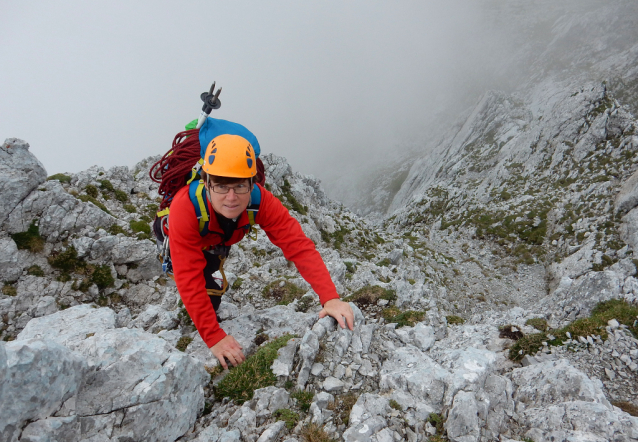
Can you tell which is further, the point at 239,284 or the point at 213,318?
the point at 239,284

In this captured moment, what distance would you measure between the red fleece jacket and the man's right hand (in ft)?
0.54

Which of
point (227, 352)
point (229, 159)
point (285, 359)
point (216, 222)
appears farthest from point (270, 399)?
point (229, 159)

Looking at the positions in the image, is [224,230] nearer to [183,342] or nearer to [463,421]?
[183,342]

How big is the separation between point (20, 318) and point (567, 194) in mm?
46684

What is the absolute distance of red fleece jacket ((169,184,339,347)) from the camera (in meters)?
5.44

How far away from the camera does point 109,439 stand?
416 cm

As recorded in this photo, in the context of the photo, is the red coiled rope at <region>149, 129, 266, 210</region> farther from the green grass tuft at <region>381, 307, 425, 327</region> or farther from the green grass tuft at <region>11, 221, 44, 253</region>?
the green grass tuft at <region>11, 221, 44, 253</region>

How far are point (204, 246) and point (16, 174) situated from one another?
14387mm

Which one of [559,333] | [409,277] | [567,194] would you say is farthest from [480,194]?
[559,333]

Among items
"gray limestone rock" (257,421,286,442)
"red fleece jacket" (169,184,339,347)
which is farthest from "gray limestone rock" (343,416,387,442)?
"red fleece jacket" (169,184,339,347)

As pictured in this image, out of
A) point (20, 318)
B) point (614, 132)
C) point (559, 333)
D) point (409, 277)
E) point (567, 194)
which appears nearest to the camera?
point (559, 333)

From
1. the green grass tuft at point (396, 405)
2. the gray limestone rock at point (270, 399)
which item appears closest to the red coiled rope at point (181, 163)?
the gray limestone rock at point (270, 399)

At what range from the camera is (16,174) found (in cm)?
→ 1357

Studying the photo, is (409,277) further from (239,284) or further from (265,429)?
(265,429)
